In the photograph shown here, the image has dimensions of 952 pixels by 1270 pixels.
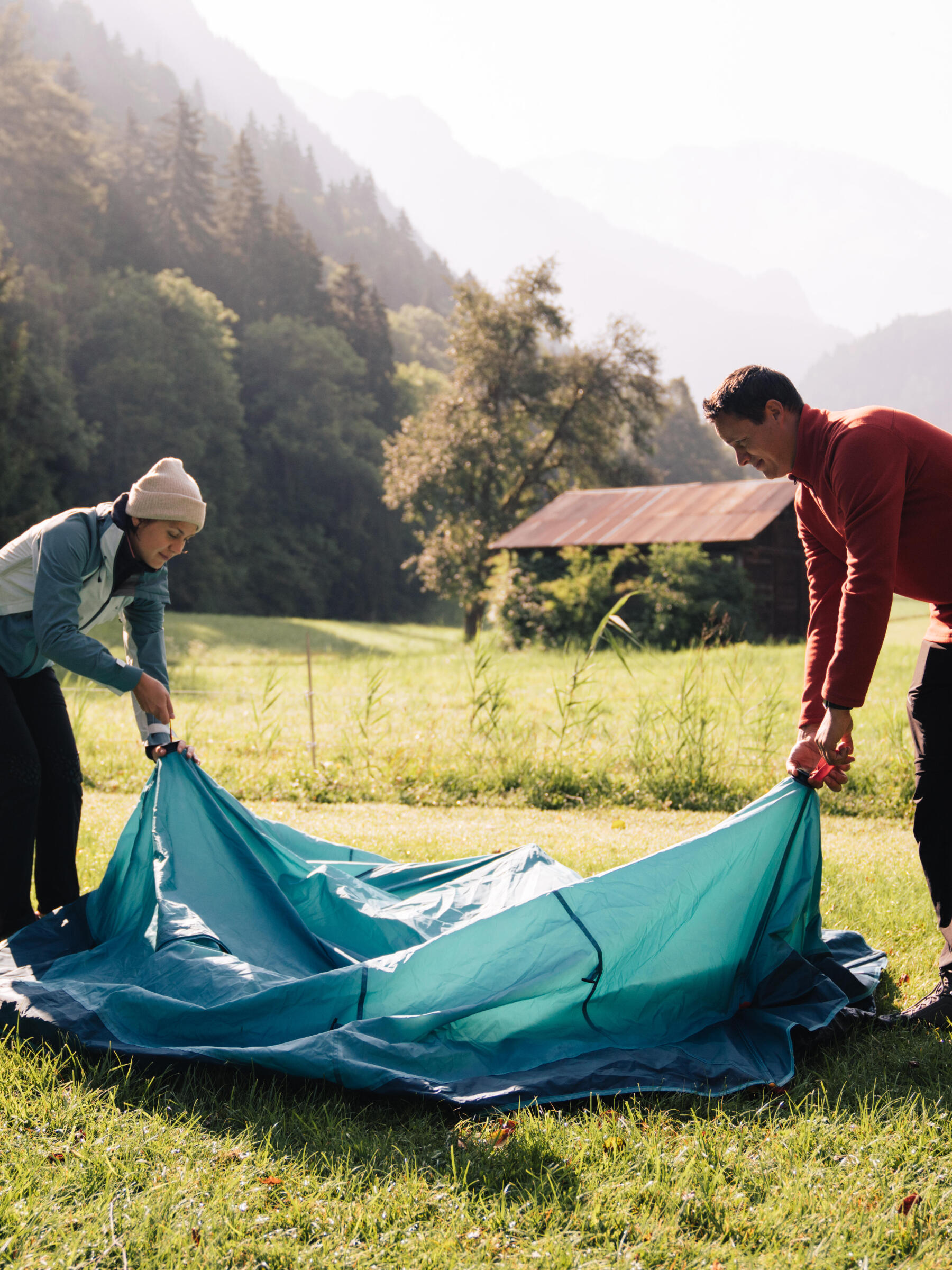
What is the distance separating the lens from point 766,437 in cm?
296

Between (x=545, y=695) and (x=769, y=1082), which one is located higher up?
(x=769, y=1082)

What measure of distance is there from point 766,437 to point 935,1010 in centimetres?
198

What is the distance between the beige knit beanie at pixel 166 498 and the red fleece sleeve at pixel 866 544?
2.25 metres

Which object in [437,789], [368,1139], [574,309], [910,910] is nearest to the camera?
[368,1139]

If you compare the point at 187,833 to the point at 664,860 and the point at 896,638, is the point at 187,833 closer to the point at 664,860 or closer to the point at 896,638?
the point at 664,860

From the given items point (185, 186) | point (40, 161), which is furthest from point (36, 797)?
point (185, 186)

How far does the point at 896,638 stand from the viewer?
23.6 meters

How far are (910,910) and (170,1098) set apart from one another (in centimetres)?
325

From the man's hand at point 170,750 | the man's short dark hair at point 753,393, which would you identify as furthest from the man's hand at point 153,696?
the man's short dark hair at point 753,393

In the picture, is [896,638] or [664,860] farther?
[896,638]

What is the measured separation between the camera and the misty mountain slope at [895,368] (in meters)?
33.7

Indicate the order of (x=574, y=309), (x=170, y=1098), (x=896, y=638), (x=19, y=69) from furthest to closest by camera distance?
(x=19, y=69)
(x=574, y=309)
(x=896, y=638)
(x=170, y=1098)

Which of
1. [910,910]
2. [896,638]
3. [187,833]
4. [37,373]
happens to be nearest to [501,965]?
[187,833]

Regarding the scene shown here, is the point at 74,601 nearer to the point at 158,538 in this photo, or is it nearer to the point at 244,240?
the point at 158,538
